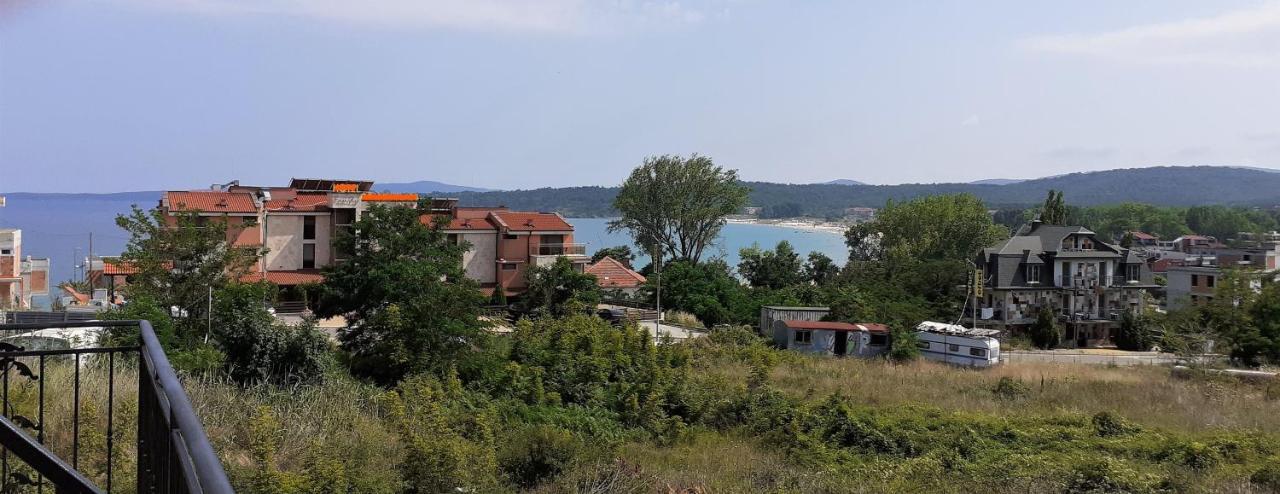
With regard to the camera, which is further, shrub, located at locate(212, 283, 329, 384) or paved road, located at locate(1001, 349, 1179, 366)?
paved road, located at locate(1001, 349, 1179, 366)

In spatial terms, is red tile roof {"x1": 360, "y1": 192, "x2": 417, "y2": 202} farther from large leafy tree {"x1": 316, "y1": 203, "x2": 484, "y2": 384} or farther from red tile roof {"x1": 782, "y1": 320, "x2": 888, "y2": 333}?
red tile roof {"x1": 782, "y1": 320, "x2": 888, "y2": 333}

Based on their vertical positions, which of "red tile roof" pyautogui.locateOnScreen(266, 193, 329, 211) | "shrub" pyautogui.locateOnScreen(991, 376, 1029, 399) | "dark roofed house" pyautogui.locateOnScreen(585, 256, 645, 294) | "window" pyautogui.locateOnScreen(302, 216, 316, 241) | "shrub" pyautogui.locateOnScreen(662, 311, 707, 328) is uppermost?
"red tile roof" pyautogui.locateOnScreen(266, 193, 329, 211)

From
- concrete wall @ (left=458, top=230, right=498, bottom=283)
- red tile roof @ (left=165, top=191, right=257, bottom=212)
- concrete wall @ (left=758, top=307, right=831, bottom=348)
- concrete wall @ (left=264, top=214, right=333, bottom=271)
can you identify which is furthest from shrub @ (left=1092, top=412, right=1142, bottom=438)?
concrete wall @ (left=264, top=214, right=333, bottom=271)

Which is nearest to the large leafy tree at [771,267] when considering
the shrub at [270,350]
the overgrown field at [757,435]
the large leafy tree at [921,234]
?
the large leafy tree at [921,234]

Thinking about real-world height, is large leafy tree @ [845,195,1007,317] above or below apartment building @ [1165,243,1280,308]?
above

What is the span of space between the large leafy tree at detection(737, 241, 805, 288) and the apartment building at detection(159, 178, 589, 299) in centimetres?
1116

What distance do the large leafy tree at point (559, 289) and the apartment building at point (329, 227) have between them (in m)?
2.97

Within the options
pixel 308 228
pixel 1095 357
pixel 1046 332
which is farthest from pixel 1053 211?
pixel 308 228

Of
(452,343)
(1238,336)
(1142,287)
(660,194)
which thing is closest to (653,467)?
(452,343)

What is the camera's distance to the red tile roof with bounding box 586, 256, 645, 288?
3856cm

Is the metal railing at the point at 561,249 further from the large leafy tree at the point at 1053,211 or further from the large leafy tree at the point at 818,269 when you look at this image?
the large leafy tree at the point at 1053,211

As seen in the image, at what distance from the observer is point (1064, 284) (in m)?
35.5

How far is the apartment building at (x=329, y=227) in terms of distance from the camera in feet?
102

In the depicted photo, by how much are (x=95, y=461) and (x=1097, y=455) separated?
11.7m
